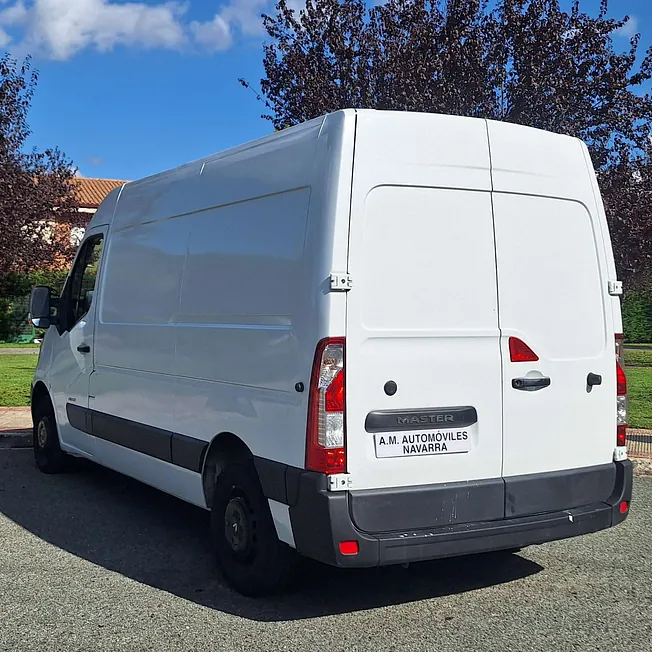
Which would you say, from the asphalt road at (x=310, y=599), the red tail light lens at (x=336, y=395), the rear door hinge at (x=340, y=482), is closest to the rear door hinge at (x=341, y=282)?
the red tail light lens at (x=336, y=395)

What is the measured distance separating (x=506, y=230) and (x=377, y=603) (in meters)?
2.17

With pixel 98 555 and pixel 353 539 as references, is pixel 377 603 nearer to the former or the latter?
pixel 353 539

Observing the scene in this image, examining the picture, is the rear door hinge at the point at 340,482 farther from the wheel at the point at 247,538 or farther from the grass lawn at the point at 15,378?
the grass lawn at the point at 15,378

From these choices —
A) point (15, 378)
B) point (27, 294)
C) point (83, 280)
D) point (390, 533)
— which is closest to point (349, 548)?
point (390, 533)

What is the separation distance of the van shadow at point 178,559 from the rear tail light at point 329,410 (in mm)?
962

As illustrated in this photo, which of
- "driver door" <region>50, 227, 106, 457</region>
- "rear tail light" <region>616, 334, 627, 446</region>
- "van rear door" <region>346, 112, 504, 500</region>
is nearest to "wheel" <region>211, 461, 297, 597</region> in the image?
"van rear door" <region>346, 112, 504, 500</region>

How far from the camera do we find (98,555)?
588 cm

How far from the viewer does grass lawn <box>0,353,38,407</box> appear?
531 inches

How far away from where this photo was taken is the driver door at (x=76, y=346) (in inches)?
291

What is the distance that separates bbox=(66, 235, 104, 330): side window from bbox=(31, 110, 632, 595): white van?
6.60 feet

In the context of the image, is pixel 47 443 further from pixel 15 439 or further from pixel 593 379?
pixel 593 379

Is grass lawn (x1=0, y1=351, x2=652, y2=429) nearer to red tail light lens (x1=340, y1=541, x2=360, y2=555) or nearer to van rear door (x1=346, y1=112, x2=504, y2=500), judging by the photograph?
van rear door (x1=346, y1=112, x2=504, y2=500)

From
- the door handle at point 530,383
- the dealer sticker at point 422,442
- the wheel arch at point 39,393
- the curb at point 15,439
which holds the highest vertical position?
the door handle at point 530,383

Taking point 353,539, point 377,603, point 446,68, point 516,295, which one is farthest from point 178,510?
point 446,68
